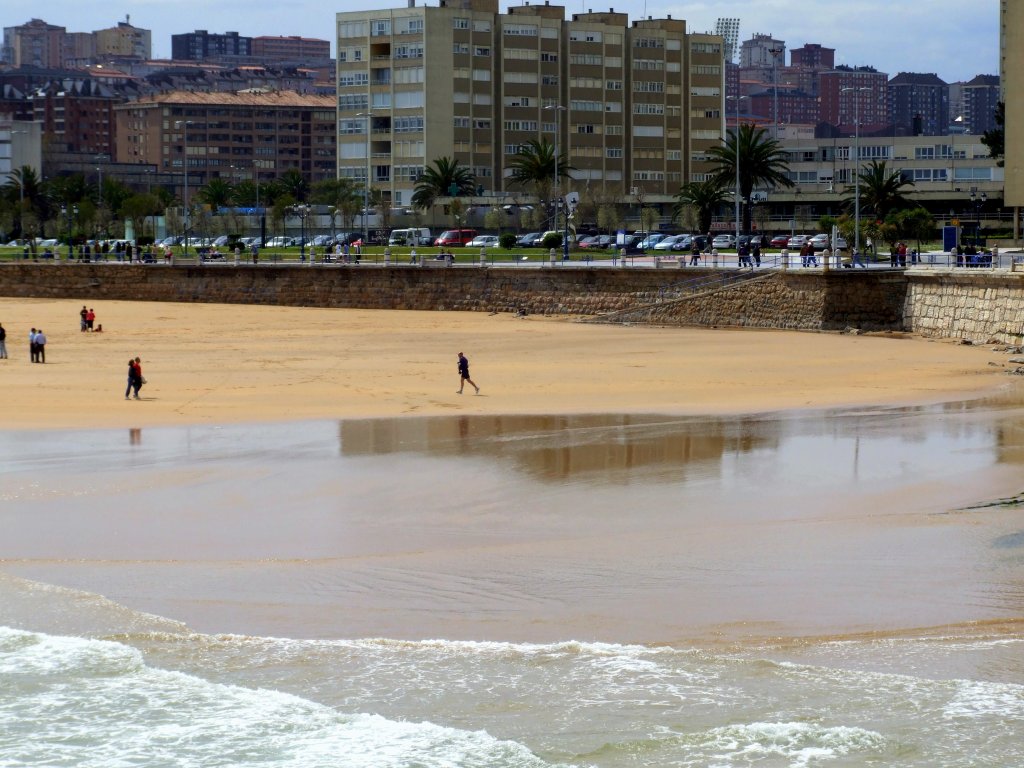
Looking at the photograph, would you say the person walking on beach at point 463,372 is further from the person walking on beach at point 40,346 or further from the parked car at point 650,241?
the parked car at point 650,241

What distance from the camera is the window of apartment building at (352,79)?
361 feet

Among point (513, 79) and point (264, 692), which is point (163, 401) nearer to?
point (264, 692)

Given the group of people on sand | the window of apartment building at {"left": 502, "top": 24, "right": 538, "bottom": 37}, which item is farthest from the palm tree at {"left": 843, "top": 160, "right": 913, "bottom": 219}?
the window of apartment building at {"left": 502, "top": 24, "right": 538, "bottom": 37}

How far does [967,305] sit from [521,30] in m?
74.6

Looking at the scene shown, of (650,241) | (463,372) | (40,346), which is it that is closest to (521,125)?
(650,241)

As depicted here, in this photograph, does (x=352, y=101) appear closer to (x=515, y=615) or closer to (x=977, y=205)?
(x=977, y=205)

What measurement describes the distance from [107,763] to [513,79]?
103 meters

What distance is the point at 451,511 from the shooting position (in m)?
18.7

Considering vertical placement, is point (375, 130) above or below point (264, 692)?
above

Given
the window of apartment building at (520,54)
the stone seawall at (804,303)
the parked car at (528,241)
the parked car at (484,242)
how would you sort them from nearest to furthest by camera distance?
1. the stone seawall at (804,303)
2. the parked car at (528,241)
3. the parked car at (484,242)
4. the window of apartment building at (520,54)

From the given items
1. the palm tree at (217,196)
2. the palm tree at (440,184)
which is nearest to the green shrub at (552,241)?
the palm tree at (440,184)

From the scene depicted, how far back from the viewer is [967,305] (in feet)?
137

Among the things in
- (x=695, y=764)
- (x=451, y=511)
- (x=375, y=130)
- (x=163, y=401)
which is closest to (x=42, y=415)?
(x=163, y=401)

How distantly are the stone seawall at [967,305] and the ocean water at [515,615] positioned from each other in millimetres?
18620
